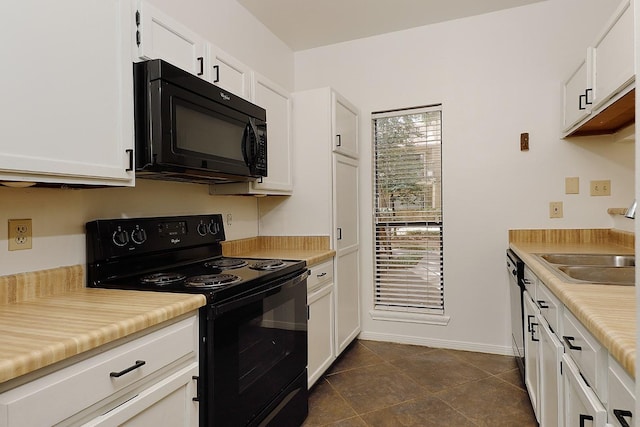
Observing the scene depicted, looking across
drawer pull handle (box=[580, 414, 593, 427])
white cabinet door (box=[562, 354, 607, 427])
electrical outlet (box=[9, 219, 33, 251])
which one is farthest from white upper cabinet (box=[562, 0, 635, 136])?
electrical outlet (box=[9, 219, 33, 251])

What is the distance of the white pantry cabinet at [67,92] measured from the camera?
1.08 metres

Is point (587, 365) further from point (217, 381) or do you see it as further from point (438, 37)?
point (438, 37)

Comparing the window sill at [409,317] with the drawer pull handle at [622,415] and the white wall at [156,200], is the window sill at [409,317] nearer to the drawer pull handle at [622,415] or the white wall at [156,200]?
the white wall at [156,200]

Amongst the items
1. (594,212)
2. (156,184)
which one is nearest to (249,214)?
(156,184)

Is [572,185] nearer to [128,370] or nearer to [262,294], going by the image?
[262,294]

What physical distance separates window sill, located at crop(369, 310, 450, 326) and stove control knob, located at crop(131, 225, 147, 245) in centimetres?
209

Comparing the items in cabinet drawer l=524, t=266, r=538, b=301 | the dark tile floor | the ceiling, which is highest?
the ceiling

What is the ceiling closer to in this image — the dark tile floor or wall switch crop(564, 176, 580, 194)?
wall switch crop(564, 176, 580, 194)

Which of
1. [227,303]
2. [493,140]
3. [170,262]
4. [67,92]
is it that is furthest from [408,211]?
[67,92]

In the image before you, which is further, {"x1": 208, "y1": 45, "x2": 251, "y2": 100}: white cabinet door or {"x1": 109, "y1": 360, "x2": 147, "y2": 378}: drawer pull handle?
{"x1": 208, "y1": 45, "x2": 251, "y2": 100}: white cabinet door

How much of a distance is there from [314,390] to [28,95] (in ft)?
6.89

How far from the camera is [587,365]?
107 cm

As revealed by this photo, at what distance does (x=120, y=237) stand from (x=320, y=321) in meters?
1.32

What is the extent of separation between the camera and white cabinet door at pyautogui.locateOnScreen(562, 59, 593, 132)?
6.97 ft
